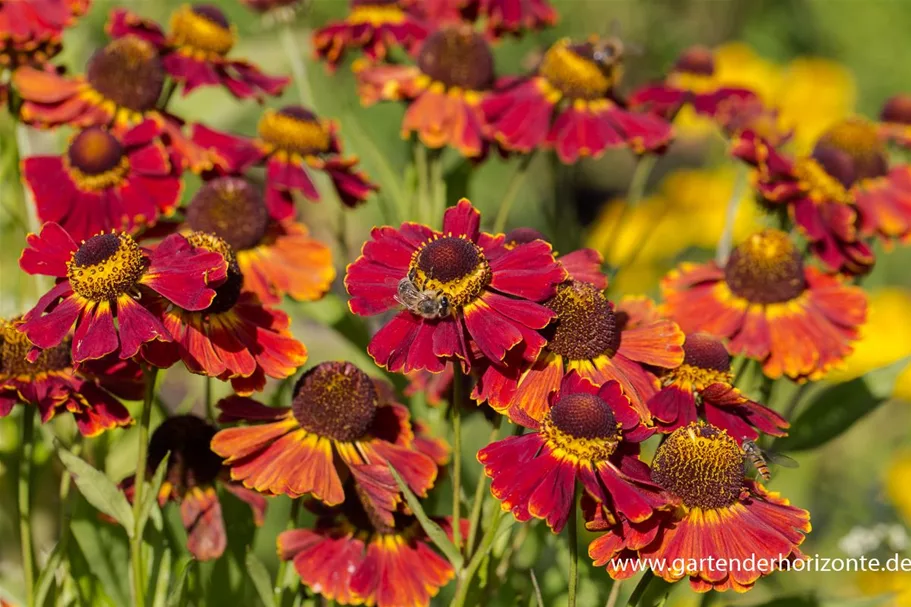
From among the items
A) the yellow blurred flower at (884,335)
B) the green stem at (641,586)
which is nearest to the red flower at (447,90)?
the green stem at (641,586)

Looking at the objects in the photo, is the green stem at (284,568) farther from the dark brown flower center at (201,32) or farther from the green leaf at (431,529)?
the dark brown flower center at (201,32)

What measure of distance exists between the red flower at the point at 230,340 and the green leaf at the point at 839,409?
882 mm

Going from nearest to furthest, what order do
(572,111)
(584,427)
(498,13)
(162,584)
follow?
1. (584,427)
2. (162,584)
3. (572,111)
4. (498,13)

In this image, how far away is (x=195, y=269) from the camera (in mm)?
1090

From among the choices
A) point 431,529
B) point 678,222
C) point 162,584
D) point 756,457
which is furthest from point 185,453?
point 678,222

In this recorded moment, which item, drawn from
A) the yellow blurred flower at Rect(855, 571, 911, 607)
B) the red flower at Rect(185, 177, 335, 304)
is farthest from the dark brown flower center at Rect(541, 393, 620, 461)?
the yellow blurred flower at Rect(855, 571, 911, 607)

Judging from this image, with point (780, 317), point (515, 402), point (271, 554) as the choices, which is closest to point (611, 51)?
point (780, 317)

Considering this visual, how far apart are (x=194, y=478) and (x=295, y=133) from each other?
26.1 inches

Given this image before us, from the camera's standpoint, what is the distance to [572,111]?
186 cm

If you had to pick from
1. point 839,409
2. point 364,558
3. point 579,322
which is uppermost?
point 579,322

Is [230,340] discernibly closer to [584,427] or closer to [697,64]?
[584,427]

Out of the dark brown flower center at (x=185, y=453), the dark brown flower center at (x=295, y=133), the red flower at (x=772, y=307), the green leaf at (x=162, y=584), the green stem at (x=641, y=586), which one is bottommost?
the green leaf at (x=162, y=584)

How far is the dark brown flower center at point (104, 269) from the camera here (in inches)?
42.7

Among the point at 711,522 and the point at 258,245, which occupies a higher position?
the point at 711,522
